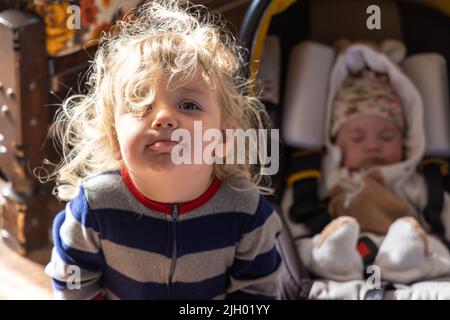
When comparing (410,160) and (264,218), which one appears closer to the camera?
(264,218)

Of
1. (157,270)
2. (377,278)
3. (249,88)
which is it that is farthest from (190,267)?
(377,278)

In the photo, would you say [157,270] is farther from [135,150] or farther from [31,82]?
[31,82]

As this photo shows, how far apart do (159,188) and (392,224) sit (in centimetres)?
68

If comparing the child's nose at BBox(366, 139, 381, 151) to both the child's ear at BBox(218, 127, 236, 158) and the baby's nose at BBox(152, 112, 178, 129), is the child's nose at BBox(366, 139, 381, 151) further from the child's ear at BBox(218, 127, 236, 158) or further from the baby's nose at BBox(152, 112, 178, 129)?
the baby's nose at BBox(152, 112, 178, 129)

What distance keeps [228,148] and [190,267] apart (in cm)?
20

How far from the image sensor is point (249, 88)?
131 centimetres

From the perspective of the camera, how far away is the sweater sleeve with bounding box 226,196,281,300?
120cm

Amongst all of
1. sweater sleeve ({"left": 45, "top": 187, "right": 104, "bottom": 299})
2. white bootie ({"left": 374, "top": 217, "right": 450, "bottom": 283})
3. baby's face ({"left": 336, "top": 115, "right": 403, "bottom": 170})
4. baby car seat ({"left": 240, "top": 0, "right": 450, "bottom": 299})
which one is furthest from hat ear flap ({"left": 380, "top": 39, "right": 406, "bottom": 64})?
sweater sleeve ({"left": 45, "top": 187, "right": 104, "bottom": 299})

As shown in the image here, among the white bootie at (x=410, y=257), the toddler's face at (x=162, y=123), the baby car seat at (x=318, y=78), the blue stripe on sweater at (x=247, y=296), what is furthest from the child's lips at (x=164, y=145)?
the white bootie at (x=410, y=257)

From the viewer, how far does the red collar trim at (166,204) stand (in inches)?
45.4

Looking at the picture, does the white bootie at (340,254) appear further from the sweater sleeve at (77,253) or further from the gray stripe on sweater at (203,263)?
the sweater sleeve at (77,253)

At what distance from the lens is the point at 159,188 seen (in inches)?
45.0

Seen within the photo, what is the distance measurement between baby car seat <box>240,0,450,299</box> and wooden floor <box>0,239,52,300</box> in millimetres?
552

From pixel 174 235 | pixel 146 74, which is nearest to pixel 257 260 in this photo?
pixel 174 235
